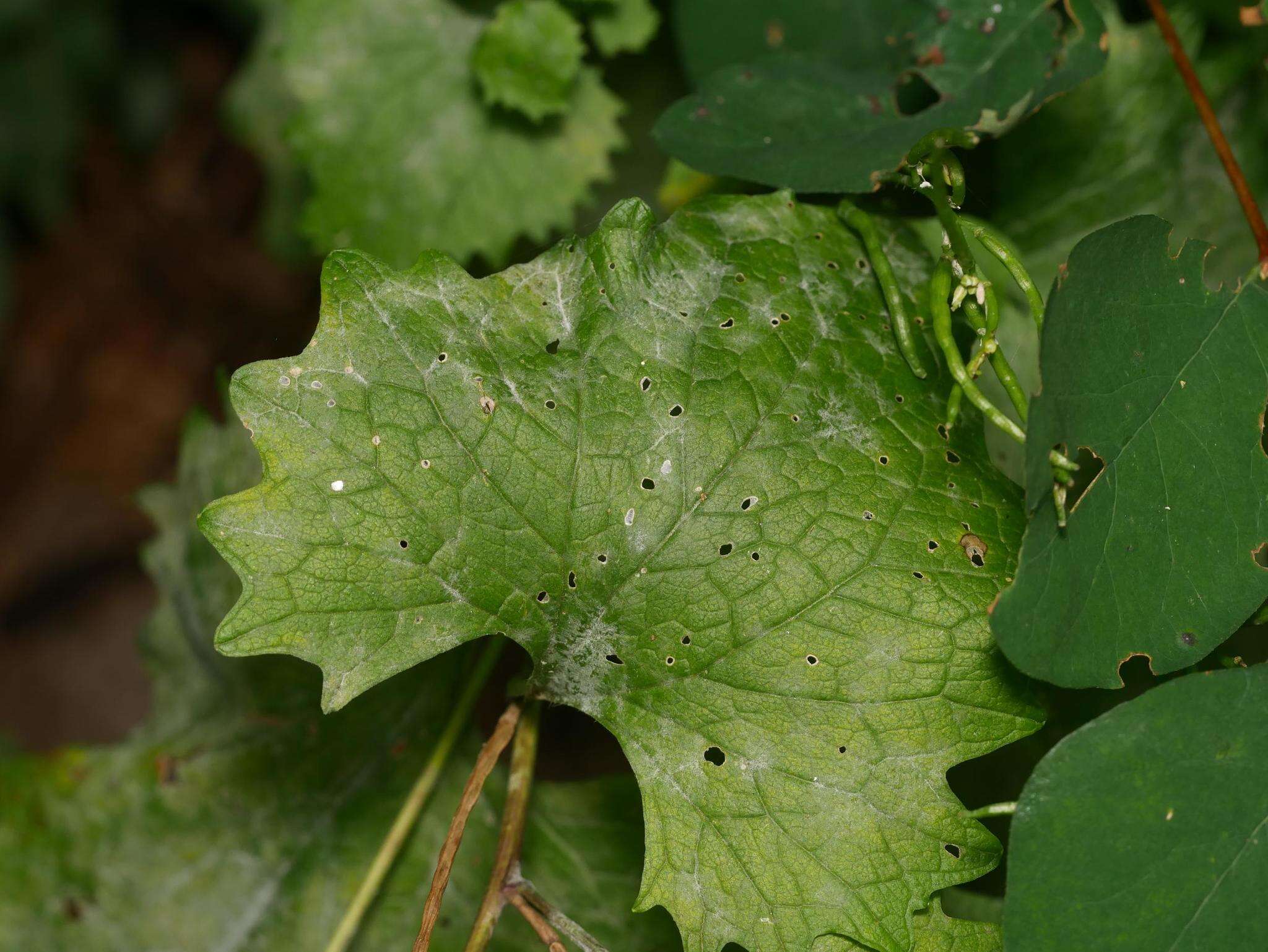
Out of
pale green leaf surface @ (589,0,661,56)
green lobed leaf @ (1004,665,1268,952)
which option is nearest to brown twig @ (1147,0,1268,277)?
green lobed leaf @ (1004,665,1268,952)

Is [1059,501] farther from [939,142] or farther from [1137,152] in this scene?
[1137,152]

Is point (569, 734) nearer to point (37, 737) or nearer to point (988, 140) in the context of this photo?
point (988, 140)

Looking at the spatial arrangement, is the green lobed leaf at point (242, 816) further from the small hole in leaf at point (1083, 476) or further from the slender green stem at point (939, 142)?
the slender green stem at point (939, 142)

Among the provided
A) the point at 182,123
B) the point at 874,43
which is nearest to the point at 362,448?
the point at 874,43

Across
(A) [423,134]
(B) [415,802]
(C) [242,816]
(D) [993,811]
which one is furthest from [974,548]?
(C) [242,816]

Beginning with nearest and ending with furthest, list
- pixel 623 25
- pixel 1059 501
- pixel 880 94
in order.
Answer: pixel 1059 501 → pixel 880 94 → pixel 623 25

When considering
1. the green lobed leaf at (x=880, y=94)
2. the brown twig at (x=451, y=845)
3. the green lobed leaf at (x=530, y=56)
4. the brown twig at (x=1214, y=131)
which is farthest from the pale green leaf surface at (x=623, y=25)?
the brown twig at (x=451, y=845)
